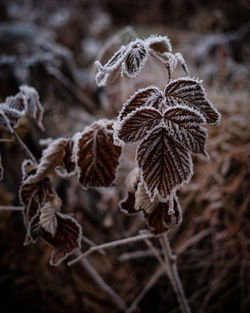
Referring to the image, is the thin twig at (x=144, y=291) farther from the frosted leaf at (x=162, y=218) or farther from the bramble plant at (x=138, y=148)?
the frosted leaf at (x=162, y=218)

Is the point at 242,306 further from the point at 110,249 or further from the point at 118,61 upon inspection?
the point at 118,61

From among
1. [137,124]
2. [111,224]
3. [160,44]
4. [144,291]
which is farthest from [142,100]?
[111,224]

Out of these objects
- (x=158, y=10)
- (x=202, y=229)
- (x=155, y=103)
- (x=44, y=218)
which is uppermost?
(x=158, y=10)

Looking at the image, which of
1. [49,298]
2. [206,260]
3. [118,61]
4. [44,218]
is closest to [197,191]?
[206,260]

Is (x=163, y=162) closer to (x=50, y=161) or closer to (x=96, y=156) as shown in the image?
(x=96, y=156)

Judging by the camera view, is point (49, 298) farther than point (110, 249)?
No

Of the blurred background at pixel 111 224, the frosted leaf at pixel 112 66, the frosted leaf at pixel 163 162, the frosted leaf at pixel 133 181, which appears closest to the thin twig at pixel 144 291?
the blurred background at pixel 111 224
